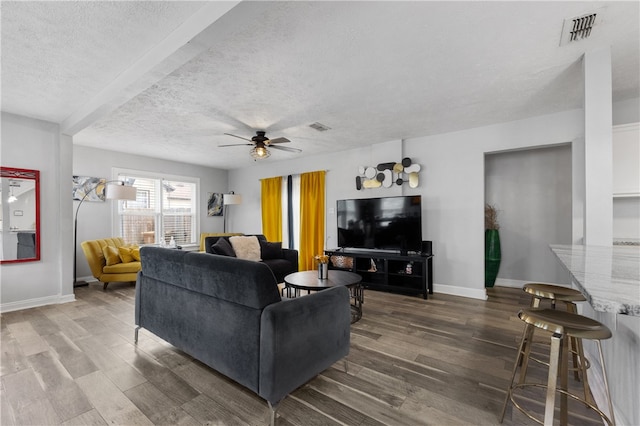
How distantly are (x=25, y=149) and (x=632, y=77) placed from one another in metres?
7.07

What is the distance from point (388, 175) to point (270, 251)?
2463 millimetres

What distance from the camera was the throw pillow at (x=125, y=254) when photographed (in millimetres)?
4820

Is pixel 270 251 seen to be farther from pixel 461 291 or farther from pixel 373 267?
pixel 461 291

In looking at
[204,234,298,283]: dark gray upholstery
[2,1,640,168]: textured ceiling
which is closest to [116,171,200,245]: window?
[2,1,640,168]: textured ceiling

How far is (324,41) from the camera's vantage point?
2139 millimetres

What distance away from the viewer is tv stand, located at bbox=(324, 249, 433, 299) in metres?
4.23

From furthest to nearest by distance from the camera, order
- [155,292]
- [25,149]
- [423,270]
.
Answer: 1. [423,270]
2. [25,149]
3. [155,292]

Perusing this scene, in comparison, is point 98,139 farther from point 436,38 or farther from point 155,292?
point 436,38

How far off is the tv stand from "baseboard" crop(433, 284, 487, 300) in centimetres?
16

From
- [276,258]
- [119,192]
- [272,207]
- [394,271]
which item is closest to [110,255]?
[119,192]

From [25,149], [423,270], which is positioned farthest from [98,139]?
[423,270]

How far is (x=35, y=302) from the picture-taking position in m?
3.72

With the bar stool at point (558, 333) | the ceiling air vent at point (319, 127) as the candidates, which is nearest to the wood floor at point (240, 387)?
the bar stool at point (558, 333)

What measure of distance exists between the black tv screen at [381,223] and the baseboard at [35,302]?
13.7 feet
